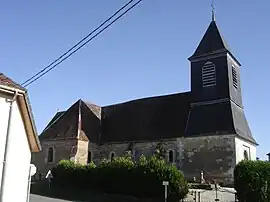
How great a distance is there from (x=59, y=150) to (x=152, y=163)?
13.5m

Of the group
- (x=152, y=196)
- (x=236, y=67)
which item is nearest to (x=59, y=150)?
(x=152, y=196)

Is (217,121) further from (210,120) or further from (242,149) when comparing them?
(242,149)

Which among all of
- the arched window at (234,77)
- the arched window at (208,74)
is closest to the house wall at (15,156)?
the arched window at (208,74)

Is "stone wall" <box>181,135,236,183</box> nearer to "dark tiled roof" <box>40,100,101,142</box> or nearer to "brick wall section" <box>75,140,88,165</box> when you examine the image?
"brick wall section" <box>75,140,88,165</box>

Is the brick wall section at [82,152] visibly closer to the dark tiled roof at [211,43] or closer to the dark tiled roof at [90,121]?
the dark tiled roof at [90,121]

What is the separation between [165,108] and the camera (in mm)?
33438

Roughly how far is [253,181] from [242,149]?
33.3 feet

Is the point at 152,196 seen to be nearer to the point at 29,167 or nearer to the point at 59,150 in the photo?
the point at 29,167

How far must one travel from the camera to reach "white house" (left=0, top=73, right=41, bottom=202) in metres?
11.4

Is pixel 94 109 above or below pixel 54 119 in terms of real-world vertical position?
above

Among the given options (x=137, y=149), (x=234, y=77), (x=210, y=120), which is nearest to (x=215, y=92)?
(x=210, y=120)

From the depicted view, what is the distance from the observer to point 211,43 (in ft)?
107

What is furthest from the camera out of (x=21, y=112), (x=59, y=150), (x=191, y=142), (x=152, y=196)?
(x=59, y=150)

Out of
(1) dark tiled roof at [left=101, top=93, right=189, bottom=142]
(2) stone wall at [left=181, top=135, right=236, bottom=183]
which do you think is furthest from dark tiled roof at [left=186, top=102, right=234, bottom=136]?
(1) dark tiled roof at [left=101, top=93, right=189, bottom=142]
